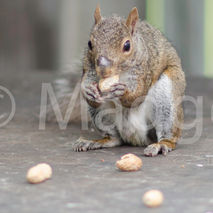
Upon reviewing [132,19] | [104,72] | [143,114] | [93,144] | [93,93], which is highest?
[132,19]

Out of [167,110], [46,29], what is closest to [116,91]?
[167,110]

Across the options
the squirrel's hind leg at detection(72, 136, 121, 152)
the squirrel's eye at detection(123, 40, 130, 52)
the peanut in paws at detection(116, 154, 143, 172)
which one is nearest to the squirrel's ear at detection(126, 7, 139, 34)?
the squirrel's eye at detection(123, 40, 130, 52)

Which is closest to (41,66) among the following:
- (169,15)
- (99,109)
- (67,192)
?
(169,15)

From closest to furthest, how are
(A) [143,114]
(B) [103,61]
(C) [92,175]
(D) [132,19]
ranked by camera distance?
1. (C) [92,175]
2. (B) [103,61]
3. (D) [132,19]
4. (A) [143,114]

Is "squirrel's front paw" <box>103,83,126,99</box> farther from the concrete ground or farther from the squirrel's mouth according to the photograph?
the concrete ground

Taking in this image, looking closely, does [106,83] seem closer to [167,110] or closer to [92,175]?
[167,110]
